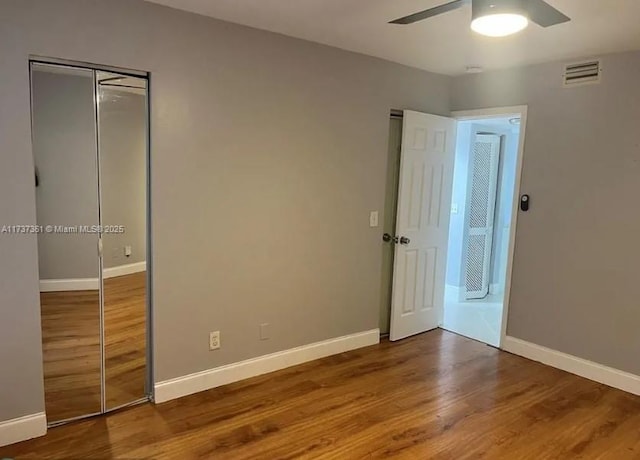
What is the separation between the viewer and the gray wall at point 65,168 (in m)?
2.42

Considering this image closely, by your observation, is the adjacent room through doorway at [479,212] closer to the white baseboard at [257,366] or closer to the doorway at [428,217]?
Answer: the doorway at [428,217]

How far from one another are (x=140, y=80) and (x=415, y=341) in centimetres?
310

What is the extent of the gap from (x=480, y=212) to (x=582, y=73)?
2.39 metres

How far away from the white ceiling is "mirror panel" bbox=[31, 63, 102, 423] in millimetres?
779

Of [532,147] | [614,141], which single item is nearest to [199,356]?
[532,147]

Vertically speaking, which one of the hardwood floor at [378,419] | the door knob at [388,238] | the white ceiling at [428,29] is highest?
the white ceiling at [428,29]

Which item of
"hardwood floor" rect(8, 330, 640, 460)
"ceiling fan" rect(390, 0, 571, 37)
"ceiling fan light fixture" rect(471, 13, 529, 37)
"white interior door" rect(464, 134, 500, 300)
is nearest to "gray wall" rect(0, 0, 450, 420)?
"hardwood floor" rect(8, 330, 640, 460)

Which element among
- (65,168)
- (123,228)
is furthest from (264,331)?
(65,168)

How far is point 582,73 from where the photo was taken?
342cm

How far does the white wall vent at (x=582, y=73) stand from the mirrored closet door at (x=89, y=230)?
3.08 metres

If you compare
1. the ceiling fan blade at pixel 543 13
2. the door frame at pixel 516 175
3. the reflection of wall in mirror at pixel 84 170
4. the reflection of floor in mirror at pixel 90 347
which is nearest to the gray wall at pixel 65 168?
the reflection of wall in mirror at pixel 84 170

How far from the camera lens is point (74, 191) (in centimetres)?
254

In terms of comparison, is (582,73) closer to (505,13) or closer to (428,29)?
(428,29)

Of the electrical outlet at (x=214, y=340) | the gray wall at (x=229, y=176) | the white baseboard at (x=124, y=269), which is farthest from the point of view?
the electrical outlet at (x=214, y=340)
